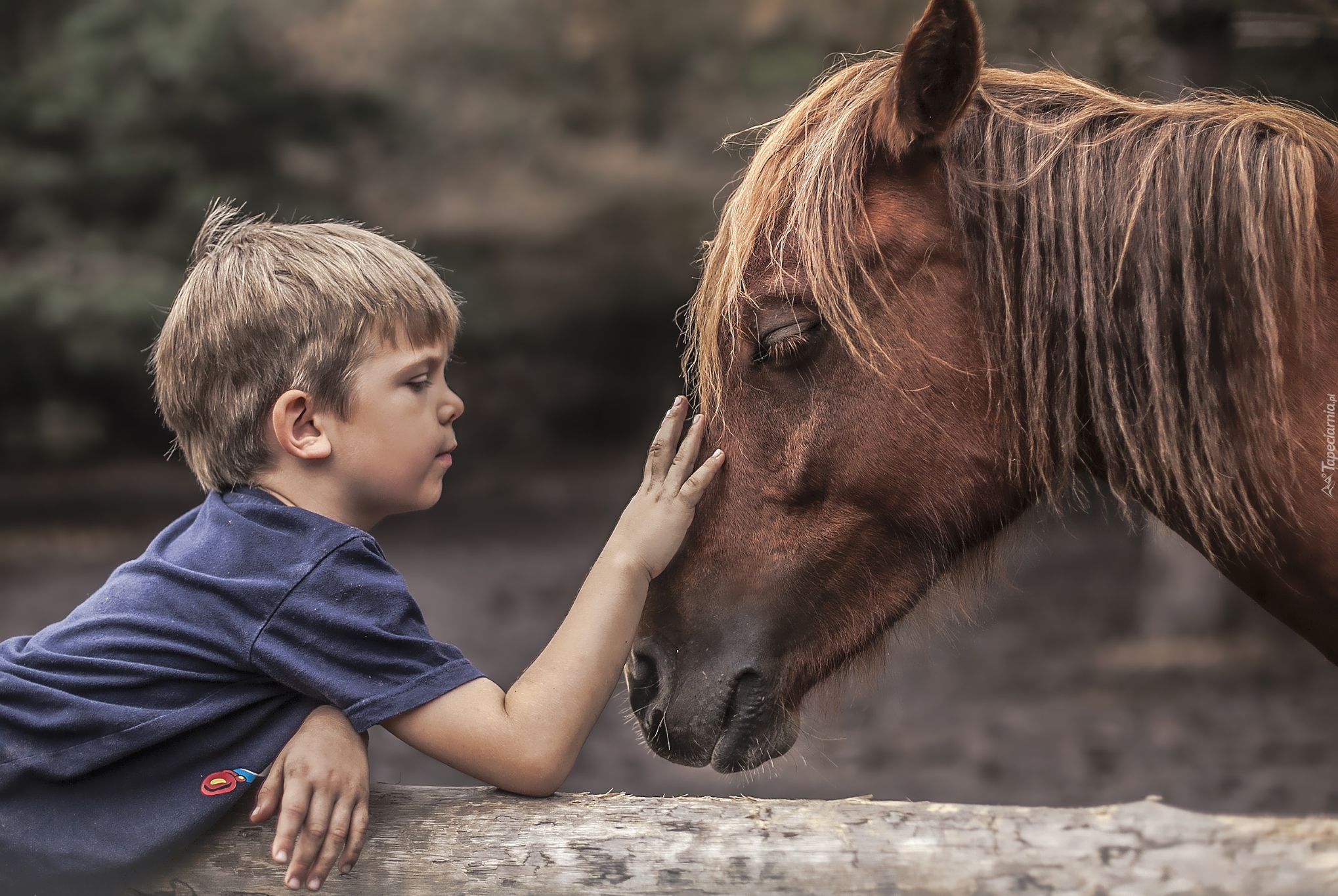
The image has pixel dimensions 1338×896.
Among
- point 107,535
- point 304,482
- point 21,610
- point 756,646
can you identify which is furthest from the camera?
point 107,535

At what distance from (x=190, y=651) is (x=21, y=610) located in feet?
21.4

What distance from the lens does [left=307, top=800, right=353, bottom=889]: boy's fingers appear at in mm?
1162

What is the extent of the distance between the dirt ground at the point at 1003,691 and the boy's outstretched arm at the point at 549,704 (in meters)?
0.49

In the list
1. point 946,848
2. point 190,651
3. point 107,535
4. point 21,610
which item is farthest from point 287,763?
point 107,535

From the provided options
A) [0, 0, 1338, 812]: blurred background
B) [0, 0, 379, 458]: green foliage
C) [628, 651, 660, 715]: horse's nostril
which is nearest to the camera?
[628, 651, 660, 715]: horse's nostril

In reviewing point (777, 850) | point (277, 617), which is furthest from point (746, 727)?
point (277, 617)

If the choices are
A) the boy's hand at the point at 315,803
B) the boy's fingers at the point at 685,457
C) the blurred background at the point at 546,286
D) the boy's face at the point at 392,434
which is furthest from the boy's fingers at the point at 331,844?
the blurred background at the point at 546,286

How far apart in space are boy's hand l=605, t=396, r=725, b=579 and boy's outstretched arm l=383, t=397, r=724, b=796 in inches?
0.4

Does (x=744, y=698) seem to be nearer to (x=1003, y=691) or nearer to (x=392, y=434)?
(x=392, y=434)

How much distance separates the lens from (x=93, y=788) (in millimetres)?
1181

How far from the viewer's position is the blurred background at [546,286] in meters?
4.35

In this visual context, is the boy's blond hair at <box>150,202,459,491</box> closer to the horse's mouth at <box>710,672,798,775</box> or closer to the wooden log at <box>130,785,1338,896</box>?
the wooden log at <box>130,785,1338,896</box>

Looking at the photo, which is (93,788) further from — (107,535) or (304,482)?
(107,535)


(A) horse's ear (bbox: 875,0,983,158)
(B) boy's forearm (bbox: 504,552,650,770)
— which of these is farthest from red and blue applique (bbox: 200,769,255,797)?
(A) horse's ear (bbox: 875,0,983,158)
